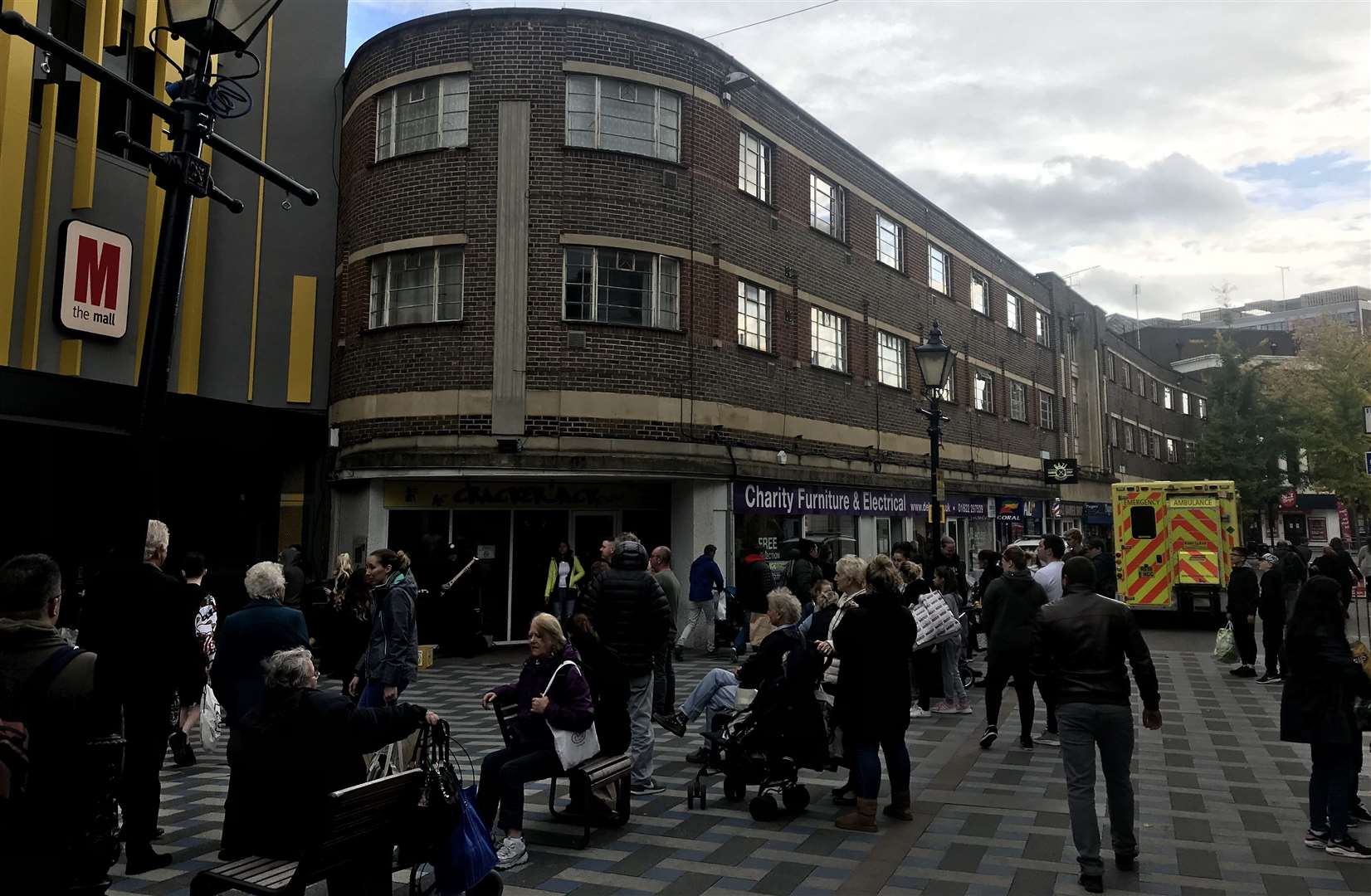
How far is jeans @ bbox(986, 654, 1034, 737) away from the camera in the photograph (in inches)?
337

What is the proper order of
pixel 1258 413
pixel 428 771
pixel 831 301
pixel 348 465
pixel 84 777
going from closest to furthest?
pixel 84 777, pixel 428 771, pixel 348 465, pixel 831 301, pixel 1258 413

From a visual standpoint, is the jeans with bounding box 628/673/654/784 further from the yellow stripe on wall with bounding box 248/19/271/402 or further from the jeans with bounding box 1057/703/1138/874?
the yellow stripe on wall with bounding box 248/19/271/402

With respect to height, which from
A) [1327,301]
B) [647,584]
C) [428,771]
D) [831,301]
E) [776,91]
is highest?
[1327,301]

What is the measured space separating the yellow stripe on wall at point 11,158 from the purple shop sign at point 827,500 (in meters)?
11.3

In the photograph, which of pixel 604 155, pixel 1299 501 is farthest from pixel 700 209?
pixel 1299 501

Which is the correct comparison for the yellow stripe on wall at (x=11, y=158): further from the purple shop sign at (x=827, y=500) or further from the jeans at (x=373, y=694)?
the purple shop sign at (x=827, y=500)

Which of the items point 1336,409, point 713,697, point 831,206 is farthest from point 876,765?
point 1336,409

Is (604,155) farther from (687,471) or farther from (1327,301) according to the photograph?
(1327,301)

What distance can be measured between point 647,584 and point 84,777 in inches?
166

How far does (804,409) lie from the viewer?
64.0ft

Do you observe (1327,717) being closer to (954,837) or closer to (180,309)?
(954,837)

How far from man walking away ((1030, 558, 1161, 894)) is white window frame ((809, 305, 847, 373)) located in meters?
14.7

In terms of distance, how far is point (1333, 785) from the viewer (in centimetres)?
570

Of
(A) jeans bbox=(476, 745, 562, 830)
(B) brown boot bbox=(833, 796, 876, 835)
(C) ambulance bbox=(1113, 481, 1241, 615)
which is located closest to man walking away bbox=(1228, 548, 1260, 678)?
(C) ambulance bbox=(1113, 481, 1241, 615)
